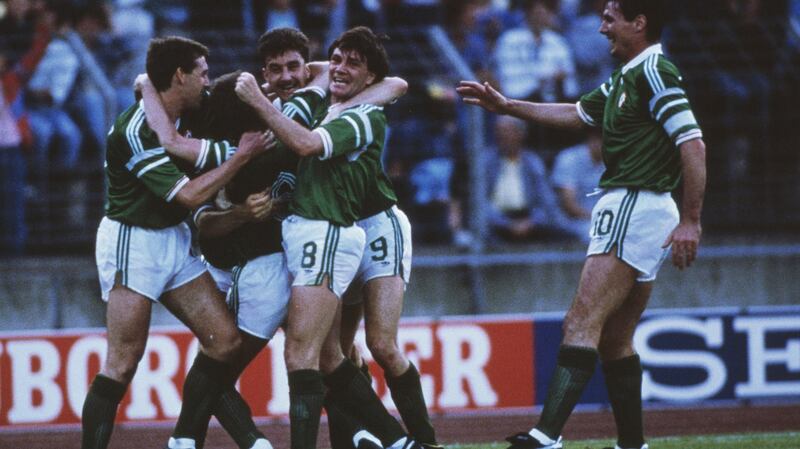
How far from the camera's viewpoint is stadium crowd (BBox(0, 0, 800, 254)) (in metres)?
11.5

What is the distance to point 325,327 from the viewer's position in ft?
22.6

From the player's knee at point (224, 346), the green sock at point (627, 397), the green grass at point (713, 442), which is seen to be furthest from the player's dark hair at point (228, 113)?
the green grass at point (713, 442)

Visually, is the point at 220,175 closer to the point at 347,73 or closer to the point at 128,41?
the point at 347,73

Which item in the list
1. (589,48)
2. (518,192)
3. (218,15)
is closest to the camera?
(518,192)

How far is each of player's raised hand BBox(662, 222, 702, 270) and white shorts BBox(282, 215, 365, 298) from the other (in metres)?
1.50

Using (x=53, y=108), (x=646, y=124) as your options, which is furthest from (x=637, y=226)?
Answer: (x=53, y=108)

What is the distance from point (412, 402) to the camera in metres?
7.52

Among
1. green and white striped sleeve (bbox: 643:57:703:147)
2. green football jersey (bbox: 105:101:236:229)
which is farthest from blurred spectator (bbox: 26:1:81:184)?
green and white striped sleeve (bbox: 643:57:703:147)

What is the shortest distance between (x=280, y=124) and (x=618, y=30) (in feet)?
5.77

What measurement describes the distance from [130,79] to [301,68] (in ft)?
13.8

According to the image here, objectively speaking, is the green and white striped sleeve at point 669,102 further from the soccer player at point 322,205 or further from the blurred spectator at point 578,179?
the blurred spectator at point 578,179

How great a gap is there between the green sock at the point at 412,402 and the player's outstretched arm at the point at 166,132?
1559 mm

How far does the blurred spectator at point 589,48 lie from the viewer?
12062mm

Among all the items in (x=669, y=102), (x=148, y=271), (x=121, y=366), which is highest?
(x=669, y=102)
